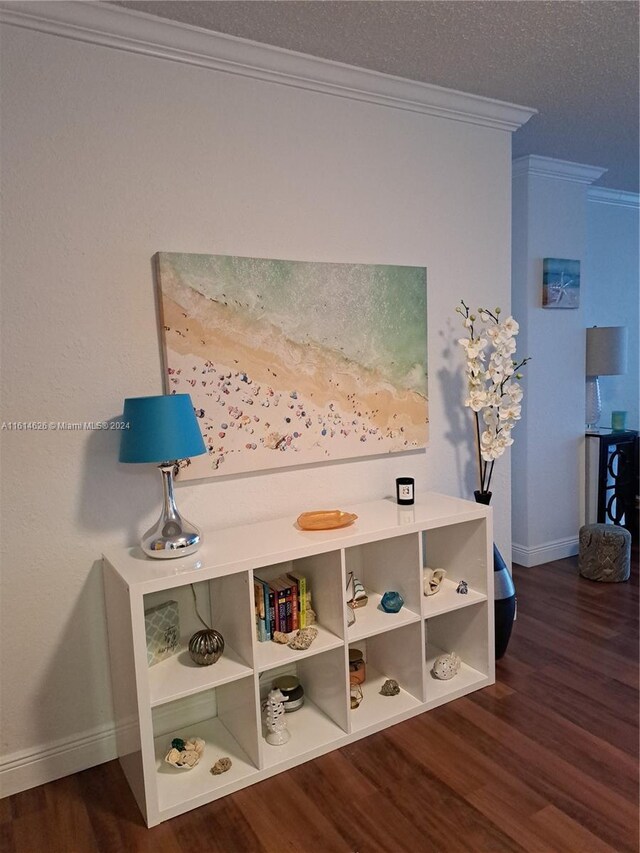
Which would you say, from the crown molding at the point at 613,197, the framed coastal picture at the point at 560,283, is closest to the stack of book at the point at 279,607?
the framed coastal picture at the point at 560,283

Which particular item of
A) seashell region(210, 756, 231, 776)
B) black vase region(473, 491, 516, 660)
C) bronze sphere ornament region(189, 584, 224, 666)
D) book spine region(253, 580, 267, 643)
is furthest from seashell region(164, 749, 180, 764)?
black vase region(473, 491, 516, 660)

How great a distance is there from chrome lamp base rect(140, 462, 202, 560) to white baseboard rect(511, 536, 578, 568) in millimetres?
2469

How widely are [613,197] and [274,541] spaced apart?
12.5ft

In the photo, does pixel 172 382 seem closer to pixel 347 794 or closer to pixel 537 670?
pixel 347 794

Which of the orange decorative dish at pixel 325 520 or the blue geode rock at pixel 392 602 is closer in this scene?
the orange decorative dish at pixel 325 520

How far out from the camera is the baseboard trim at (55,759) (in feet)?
6.54

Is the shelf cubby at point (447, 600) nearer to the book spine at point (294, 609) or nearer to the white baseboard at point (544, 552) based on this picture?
the book spine at point (294, 609)

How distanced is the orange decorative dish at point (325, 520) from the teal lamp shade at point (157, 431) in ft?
1.76

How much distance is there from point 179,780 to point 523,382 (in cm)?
278

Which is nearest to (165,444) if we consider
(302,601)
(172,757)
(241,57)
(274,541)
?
(274,541)

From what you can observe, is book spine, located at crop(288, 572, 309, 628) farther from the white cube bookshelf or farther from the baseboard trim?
the baseboard trim

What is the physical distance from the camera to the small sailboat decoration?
2414mm

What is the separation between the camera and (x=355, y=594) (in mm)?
2434

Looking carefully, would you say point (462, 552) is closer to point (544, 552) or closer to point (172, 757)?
point (172, 757)
